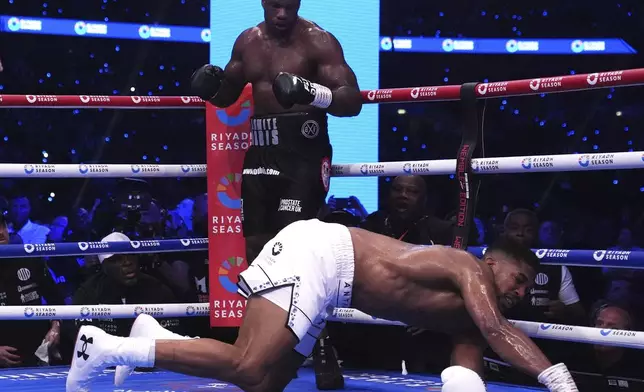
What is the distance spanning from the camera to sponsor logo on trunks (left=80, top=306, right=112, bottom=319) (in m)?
3.42

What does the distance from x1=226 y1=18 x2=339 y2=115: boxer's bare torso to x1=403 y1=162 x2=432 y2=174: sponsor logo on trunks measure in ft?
1.71

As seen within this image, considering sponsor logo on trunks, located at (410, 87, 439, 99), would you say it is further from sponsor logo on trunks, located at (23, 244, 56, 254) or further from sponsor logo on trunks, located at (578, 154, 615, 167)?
sponsor logo on trunks, located at (23, 244, 56, 254)

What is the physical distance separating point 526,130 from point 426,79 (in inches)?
62.8

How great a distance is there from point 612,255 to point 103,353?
1.58 meters

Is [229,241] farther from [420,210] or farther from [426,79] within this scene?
[426,79]

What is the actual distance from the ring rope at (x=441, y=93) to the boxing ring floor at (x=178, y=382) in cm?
109

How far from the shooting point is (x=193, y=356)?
8.36 ft

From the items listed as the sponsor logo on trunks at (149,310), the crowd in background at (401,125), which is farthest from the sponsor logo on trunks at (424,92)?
the crowd in background at (401,125)

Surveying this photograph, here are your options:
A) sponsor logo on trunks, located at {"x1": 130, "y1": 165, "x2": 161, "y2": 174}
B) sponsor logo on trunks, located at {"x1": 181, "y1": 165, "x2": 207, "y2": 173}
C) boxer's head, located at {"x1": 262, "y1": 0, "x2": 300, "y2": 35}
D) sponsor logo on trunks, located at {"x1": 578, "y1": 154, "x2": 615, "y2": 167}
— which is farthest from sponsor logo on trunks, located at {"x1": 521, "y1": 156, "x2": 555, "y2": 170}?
sponsor logo on trunks, located at {"x1": 130, "y1": 165, "x2": 161, "y2": 174}

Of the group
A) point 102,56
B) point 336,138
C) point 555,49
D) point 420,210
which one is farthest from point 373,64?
point 420,210

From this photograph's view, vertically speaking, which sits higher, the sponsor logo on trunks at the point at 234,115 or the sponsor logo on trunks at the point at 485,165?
the sponsor logo on trunks at the point at 234,115

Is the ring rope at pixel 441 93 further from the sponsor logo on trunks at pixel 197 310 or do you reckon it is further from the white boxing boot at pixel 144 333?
the white boxing boot at pixel 144 333

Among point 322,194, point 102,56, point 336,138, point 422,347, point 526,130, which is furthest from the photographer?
point 102,56

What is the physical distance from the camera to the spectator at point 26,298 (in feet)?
13.7
